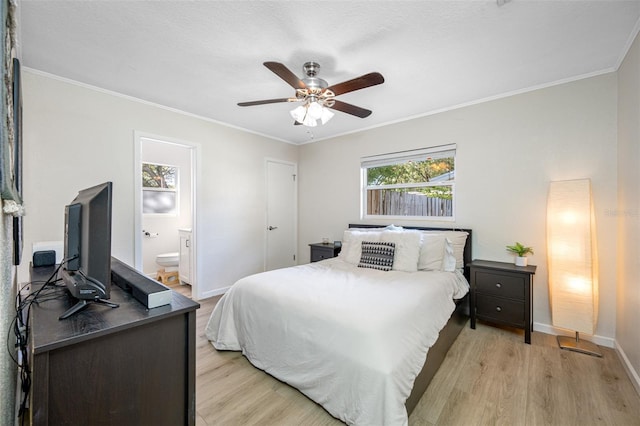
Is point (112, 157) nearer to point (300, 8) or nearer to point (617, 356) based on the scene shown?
point (300, 8)

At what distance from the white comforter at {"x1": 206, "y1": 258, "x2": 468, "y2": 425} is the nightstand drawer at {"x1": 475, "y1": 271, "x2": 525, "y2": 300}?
368mm

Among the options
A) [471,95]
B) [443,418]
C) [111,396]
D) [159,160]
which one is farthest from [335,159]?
[111,396]

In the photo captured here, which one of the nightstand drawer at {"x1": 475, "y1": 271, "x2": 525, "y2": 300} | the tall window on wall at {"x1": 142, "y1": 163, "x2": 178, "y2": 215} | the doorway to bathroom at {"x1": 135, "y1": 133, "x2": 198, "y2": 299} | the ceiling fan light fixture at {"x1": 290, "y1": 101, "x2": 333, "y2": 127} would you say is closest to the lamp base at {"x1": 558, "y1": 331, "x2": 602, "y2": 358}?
the nightstand drawer at {"x1": 475, "y1": 271, "x2": 525, "y2": 300}

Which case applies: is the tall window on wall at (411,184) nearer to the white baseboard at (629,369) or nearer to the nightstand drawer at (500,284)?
the nightstand drawer at (500,284)

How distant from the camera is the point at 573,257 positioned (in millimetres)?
2436

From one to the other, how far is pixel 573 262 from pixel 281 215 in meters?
3.80

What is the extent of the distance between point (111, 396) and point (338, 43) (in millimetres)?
2391

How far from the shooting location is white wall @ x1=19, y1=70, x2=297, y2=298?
2.53 meters

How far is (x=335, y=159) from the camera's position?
453 cm

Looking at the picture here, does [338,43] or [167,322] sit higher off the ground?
[338,43]

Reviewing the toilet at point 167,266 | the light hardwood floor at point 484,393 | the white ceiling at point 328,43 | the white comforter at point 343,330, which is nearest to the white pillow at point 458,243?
the white comforter at point 343,330

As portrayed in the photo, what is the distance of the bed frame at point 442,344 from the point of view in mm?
1689

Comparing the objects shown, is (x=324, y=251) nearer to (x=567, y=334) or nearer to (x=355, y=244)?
(x=355, y=244)

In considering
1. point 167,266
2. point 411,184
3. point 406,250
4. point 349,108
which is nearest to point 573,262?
point 406,250
